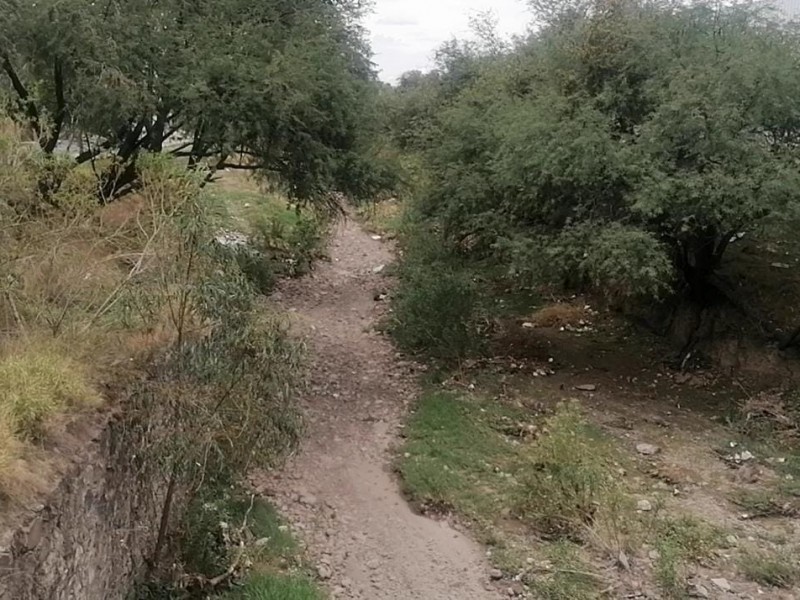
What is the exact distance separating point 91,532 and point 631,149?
8.34m

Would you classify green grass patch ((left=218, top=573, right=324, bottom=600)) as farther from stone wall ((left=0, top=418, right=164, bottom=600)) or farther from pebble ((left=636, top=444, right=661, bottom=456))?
pebble ((left=636, top=444, right=661, bottom=456))

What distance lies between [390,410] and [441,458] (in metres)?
1.81

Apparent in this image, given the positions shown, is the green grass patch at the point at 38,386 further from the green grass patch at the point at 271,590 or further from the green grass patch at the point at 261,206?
the green grass patch at the point at 261,206

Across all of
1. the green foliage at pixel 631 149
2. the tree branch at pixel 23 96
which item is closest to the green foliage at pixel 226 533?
the tree branch at pixel 23 96

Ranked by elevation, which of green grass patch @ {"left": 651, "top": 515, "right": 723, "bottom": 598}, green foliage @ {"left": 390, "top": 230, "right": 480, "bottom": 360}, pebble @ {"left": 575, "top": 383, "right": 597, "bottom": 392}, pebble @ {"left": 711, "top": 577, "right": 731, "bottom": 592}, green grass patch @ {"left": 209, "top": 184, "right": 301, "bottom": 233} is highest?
green grass patch @ {"left": 209, "top": 184, "right": 301, "bottom": 233}

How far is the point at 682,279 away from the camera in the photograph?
1323cm

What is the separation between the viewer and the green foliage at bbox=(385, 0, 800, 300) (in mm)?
10203

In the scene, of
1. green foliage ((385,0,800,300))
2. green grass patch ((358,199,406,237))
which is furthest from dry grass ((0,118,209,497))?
green grass patch ((358,199,406,237))

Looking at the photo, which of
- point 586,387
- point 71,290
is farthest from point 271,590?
point 586,387

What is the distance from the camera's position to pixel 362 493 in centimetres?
900

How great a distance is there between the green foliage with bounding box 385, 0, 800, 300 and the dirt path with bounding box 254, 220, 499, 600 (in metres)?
2.87

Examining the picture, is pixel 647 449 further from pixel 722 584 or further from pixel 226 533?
pixel 226 533

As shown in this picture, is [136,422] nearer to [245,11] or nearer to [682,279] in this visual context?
[245,11]

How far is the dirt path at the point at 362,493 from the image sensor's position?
7446 millimetres
